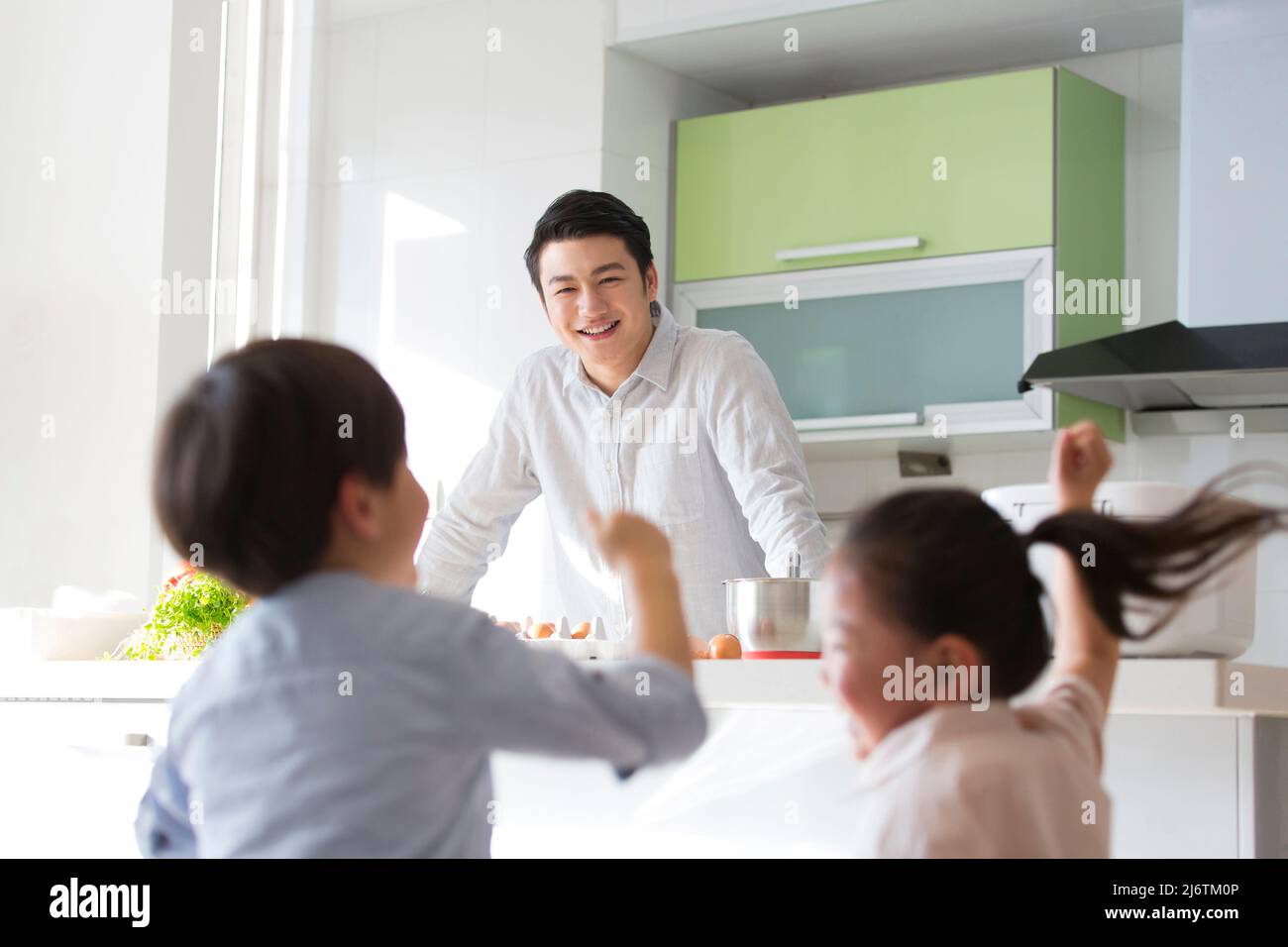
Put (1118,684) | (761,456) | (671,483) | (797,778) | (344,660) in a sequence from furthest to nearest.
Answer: (671,483), (761,456), (797,778), (1118,684), (344,660)

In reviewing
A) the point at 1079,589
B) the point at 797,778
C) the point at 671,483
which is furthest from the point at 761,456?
the point at 1079,589

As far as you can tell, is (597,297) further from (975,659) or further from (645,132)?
(975,659)

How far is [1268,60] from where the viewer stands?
2.85m

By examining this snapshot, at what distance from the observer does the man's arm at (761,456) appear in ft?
7.22

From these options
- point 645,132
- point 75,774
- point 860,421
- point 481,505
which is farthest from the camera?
point 645,132

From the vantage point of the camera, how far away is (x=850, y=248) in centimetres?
341

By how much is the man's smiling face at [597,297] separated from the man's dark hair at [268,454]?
1.56 meters

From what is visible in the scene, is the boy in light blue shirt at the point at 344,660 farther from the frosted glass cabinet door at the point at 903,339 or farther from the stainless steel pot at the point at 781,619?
the frosted glass cabinet door at the point at 903,339

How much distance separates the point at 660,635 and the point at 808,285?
2.73 m

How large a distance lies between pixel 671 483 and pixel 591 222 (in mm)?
421

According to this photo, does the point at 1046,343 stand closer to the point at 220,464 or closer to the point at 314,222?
the point at 314,222

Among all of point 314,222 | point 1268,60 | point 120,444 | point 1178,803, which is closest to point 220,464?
point 1178,803

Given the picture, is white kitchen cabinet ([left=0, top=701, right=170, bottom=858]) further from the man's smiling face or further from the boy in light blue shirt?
the boy in light blue shirt
